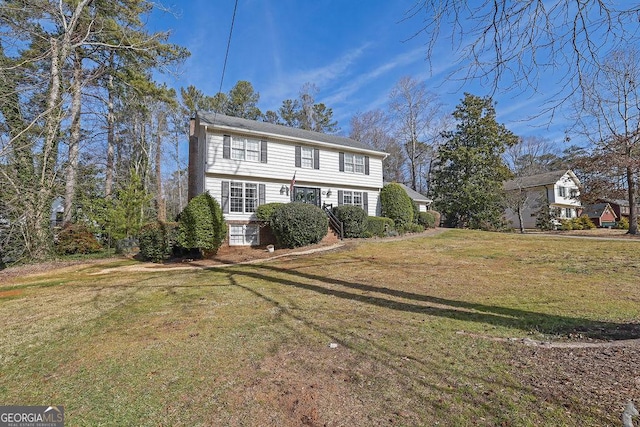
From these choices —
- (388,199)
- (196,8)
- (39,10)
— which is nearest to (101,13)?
(39,10)

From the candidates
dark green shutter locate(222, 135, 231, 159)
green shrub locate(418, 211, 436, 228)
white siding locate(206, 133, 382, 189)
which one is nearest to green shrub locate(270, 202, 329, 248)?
white siding locate(206, 133, 382, 189)

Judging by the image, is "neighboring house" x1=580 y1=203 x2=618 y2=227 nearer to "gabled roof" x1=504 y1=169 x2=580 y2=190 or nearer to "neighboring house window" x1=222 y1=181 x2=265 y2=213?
"gabled roof" x1=504 y1=169 x2=580 y2=190

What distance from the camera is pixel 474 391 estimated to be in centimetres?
246

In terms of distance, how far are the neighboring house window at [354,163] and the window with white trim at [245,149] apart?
5.34 m

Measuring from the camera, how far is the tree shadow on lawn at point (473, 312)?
365cm

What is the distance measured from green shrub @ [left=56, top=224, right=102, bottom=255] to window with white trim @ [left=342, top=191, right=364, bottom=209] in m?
13.8

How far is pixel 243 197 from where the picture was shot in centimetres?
1516

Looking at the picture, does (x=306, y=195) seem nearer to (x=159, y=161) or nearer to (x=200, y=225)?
(x=200, y=225)

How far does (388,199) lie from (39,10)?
61.6 feet

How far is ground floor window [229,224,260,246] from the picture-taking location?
14806mm

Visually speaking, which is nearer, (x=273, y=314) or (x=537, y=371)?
(x=537, y=371)

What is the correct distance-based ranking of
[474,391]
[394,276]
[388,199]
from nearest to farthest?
[474,391]
[394,276]
[388,199]

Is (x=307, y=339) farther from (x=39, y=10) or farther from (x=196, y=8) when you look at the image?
(x=39, y=10)
